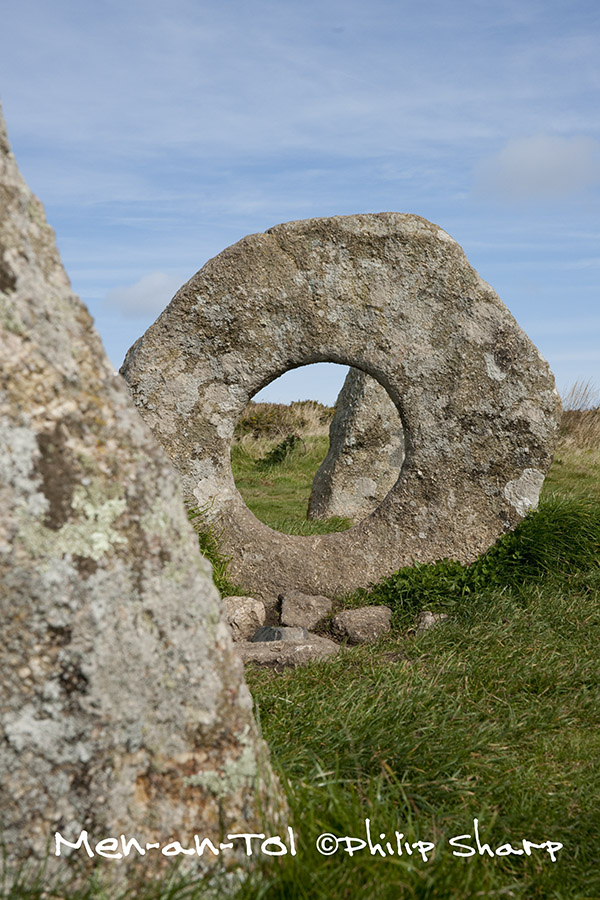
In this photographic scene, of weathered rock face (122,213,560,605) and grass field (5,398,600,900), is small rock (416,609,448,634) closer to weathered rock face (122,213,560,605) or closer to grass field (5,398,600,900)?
grass field (5,398,600,900)

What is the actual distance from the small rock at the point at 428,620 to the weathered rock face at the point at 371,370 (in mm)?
630

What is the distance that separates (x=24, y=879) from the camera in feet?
6.47

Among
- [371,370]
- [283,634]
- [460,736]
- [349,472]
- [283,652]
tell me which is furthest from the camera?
[349,472]

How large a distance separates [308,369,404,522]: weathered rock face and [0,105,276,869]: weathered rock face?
25.3 feet

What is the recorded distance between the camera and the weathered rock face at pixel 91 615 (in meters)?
1.96

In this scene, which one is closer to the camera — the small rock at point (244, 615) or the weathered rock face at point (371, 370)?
the small rock at point (244, 615)

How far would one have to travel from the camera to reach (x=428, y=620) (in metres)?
5.59

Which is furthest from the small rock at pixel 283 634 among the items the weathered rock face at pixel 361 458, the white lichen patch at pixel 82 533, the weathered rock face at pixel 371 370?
the weathered rock face at pixel 361 458

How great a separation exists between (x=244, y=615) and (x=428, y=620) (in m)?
1.30

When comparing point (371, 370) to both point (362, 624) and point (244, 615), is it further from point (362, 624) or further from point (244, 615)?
point (244, 615)

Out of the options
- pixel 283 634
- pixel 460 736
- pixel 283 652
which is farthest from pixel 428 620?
pixel 460 736

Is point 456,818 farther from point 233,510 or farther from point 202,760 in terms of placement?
point 233,510

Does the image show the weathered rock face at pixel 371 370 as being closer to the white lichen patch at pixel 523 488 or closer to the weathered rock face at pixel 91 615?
the white lichen patch at pixel 523 488

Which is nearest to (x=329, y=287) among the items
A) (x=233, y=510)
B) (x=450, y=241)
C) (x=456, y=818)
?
(x=450, y=241)
